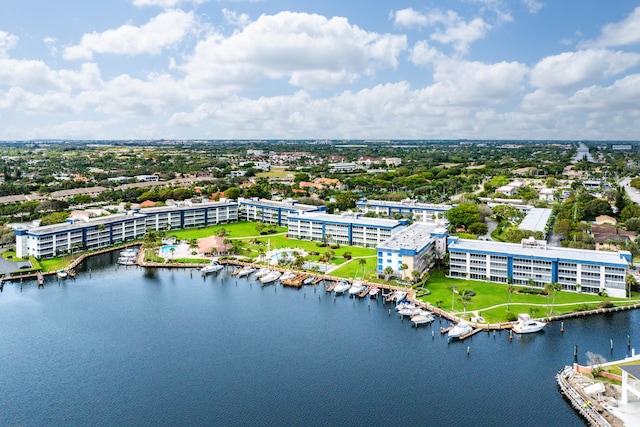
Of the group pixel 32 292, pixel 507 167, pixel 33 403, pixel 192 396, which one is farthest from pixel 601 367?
pixel 507 167

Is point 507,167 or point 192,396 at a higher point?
point 507,167

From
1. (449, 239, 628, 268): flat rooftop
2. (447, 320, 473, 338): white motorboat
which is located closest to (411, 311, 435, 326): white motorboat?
(447, 320, 473, 338): white motorboat

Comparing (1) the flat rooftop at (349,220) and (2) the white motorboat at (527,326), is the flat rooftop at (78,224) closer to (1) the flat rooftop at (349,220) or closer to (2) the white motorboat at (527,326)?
(1) the flat rooftop at (349,220)

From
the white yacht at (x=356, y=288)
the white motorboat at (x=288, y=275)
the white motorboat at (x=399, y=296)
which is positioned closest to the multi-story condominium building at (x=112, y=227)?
the white motorboat at (x=288, y=275)

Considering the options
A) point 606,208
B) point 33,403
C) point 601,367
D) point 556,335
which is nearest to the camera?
point 33,403

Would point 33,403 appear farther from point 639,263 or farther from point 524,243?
point 639,263

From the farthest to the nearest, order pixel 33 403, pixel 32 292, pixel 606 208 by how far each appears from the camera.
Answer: pixel 606 208
pixel 32 292
pixel 33 403
